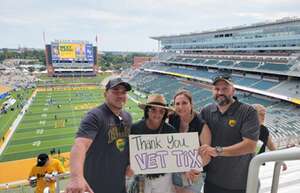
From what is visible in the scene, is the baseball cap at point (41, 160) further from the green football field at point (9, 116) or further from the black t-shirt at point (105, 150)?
the green football field at point (9, 116)

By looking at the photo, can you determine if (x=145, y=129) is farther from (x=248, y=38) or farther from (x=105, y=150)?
(x=248, y=38)

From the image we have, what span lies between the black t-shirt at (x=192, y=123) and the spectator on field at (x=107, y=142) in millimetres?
580

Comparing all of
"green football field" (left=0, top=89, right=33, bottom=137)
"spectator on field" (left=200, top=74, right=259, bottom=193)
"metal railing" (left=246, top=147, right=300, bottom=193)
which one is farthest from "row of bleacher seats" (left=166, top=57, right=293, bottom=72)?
"metal railing" (left=246, top=147, right=300, bottom=193)

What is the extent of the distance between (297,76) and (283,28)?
894 centimetres

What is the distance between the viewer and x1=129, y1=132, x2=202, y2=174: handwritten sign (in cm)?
262

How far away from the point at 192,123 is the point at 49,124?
27.3 metres

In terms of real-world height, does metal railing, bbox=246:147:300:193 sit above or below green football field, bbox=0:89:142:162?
above

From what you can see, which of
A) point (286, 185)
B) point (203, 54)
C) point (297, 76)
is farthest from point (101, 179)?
point (203, 54)

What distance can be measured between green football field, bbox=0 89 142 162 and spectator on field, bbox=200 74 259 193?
60.8 feet

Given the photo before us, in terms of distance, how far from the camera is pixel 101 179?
2.46 meters

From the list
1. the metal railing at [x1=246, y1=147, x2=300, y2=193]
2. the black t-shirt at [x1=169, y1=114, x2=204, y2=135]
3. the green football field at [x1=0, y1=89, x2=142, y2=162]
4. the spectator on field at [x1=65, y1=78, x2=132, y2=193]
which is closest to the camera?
the metal railing at [x1=246, y1=147, x2=300, y2=193]

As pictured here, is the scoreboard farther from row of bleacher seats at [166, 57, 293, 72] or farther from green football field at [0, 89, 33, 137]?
row of bleacher seats at [166, 57, 293, 72]

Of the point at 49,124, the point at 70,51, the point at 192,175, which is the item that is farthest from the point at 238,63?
the point at 70,51

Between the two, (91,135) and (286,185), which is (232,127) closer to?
(91,135)
